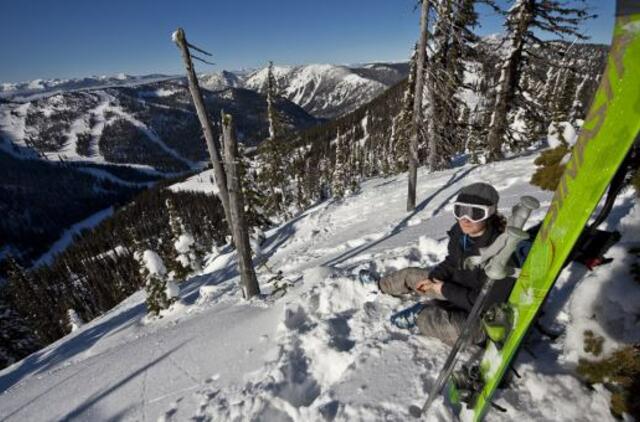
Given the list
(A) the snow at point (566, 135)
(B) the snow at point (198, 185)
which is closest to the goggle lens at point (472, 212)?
(A) the snow at point (566, 135)

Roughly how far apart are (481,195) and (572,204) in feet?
4.01

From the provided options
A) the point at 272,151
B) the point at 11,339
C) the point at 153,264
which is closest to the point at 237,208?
the point at 153,264

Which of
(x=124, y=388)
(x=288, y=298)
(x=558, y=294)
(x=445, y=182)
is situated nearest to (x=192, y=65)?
(x=288, y=298)

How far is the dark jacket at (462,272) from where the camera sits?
10.7ft

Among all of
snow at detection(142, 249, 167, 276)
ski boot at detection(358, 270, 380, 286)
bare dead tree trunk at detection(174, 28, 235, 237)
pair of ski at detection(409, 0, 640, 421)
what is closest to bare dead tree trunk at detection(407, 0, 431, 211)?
bare dead tree trunk at detection(174, 28, 235, 237)

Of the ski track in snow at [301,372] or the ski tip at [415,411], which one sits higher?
the ski tip at [415,411]

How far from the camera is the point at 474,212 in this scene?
3.07 metres

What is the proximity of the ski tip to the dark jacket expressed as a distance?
114cm

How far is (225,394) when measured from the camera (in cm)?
387

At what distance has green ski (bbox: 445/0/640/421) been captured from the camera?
149cm

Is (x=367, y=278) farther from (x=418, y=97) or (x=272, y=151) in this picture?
(x=272, y=151)

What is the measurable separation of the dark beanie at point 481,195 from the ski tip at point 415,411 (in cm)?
197

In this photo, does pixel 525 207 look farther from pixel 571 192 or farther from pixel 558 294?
pixel 558 294

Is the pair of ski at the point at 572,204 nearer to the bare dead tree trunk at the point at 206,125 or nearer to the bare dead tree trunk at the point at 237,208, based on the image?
the bare dead tree trunk at the point at 237,208
